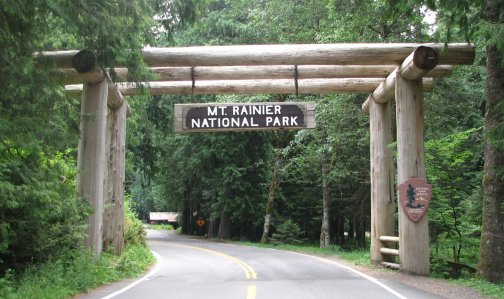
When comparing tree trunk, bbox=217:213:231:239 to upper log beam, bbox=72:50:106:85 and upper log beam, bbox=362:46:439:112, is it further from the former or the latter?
upper log beam, bbox=72:50:106:85

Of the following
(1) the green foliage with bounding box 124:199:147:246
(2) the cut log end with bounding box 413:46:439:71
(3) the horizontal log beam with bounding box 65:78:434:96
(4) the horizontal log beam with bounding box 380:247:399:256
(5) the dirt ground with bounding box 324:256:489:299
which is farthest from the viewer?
(1) the green foliage with bounding box 124:199:147:246

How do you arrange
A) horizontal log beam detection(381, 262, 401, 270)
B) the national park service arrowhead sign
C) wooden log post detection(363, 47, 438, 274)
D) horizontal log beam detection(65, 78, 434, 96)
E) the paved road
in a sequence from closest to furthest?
the paved road → the national park service arrowhead sign → horizontal log beam detection(381, 262, 401, 270) → horizontal log beam detection(65, 78, 434, 96) → wooden log post detection(363, 47, 438, 274)

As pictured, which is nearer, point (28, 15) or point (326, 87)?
point (28, 15)

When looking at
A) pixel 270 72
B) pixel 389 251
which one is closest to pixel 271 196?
pixel 389 251

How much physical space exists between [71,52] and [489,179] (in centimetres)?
974

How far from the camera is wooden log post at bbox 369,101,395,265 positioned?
15102 mm

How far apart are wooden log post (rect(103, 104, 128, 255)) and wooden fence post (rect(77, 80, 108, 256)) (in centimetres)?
261

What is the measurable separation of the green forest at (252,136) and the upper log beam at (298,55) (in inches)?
27.3

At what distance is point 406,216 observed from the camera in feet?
41.7

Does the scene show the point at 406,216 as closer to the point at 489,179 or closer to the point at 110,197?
the point at 489,179

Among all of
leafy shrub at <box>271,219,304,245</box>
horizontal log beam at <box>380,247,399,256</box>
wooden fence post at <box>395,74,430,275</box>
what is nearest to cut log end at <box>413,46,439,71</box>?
wooden fence post at <box>395,74,430,275</box>

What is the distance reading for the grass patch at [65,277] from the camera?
8.76 metres

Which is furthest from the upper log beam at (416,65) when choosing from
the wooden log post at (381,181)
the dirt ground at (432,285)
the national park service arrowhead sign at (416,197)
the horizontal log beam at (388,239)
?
the dirt ground at (432,285)

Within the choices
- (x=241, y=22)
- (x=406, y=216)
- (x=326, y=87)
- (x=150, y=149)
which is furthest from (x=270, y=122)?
(x=241, y=22)
